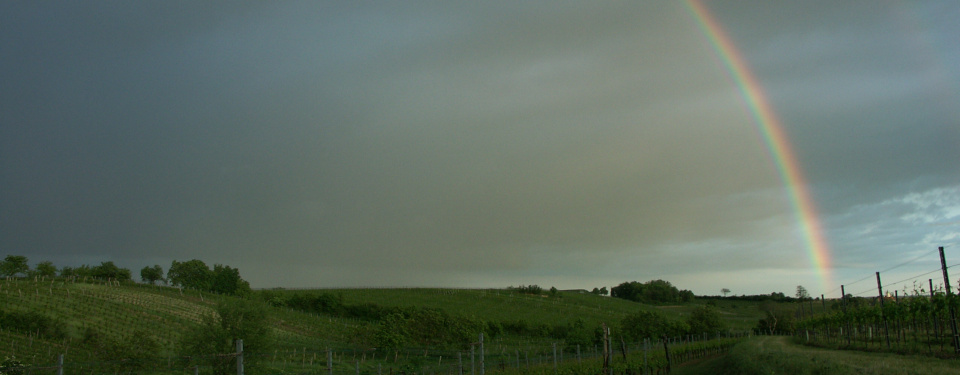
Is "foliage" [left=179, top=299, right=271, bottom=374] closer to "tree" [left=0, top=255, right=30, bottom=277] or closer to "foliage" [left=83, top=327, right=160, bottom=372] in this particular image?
"foliage" [left=83, top=327, right=160, bottom=372]

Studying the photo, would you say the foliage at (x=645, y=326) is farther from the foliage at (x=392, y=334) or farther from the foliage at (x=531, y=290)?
the foliage at (x=531, y=290)

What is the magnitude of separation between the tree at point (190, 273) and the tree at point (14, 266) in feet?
117

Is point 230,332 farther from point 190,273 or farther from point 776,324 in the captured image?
point 190,273

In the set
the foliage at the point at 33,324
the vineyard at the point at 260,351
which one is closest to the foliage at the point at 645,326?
the vineyard at the point at 260,351

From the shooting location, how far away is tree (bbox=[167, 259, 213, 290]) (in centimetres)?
15375

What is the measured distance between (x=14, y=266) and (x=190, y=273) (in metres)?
40.8

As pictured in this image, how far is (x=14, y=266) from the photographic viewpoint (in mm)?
119500

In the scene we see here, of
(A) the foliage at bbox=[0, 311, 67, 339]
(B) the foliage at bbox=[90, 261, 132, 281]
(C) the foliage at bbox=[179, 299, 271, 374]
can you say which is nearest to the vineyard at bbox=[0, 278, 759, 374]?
(A) the foliage at bbox=[0, 311, 67, 339]

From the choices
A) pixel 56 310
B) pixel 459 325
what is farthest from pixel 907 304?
pixel 56 310

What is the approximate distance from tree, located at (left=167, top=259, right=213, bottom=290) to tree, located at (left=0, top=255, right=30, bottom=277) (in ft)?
117

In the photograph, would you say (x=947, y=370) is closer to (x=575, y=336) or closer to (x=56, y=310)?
(x=575, y=336)

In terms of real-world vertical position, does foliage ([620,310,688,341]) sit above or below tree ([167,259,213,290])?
below

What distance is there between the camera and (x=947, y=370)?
19875mm

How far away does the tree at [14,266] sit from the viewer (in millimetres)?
118062
